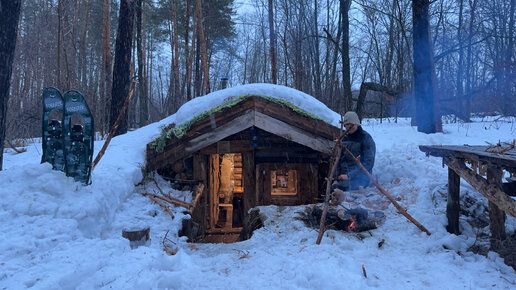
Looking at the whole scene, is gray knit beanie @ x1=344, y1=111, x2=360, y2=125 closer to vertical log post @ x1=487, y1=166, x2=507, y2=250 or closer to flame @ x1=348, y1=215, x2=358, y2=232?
flame @ x1=348, y1=215, x2=358, y2=232

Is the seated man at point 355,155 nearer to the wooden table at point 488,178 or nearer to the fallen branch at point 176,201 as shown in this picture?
the wooden table at point 488,178

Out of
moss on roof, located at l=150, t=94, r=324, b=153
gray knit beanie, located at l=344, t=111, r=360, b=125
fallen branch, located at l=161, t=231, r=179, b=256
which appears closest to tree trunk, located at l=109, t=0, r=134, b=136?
moss on roof, located at l=150, t=94, r=324, b=153

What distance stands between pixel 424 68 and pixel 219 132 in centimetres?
628

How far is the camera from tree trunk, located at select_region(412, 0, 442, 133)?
8.62 m

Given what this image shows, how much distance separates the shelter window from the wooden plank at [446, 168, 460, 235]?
4.89 metres

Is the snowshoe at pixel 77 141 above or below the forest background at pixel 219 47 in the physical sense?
below

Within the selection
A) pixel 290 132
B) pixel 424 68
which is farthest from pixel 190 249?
pixel 424 68

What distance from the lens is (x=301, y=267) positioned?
339cm

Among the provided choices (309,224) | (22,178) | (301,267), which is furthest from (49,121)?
(309,224)

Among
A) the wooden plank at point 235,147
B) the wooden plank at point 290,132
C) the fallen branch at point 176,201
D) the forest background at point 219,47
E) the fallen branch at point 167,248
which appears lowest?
the fallen branch at point 167,248

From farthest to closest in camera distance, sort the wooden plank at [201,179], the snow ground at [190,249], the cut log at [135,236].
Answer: the wooden plank at [201,179] < the cut log at [135,236] < the snow ground at [190,249]

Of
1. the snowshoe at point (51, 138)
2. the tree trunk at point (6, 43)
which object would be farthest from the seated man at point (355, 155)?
the tree trunk at point (6, 43)

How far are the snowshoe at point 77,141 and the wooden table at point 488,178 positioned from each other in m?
5.06

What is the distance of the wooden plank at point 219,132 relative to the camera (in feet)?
23.6
